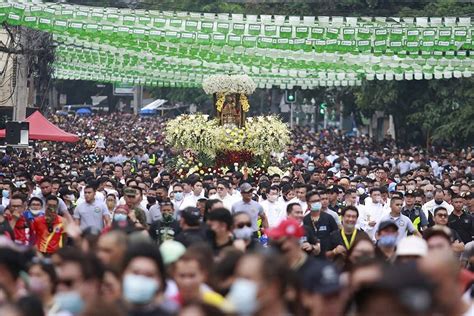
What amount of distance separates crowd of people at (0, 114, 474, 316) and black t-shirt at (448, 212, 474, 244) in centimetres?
2

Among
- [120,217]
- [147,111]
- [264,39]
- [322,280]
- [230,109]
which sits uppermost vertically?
[264,39]

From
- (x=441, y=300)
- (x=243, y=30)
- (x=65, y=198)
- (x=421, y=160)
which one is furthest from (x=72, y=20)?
(x=441, y=300)

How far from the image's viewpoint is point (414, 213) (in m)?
22.5

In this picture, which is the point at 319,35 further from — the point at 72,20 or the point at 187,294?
the point at 187,294

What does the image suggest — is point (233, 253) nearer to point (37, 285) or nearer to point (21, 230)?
point (37, 285)

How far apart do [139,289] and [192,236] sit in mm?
5159

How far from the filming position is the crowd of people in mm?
8734

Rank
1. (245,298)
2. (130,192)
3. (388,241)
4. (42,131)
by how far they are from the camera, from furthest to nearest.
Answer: (42,131) < (130,192) < (388,241) < (245,298)

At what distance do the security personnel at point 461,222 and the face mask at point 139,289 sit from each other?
497 inches

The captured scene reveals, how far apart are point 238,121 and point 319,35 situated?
11.5ft

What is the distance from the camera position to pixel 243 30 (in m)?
37.7

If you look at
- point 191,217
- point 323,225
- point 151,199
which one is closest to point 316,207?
point 323,225

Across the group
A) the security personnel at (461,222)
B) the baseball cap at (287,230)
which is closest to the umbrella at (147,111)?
the security personnel at (461,222)

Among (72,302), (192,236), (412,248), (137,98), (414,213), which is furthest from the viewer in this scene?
(137,98)
